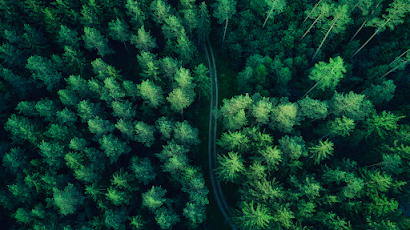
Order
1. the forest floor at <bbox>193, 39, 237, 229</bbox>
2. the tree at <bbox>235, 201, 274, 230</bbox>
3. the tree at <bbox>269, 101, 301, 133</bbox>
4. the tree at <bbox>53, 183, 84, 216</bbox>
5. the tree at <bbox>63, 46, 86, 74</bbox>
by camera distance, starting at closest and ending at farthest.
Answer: the tree at <bbox>53, 183, 84, 216</bbox>, the tree at <bbox>235, 201, 274, 230</bbox>, the tree at <bbox>269, 101, 301, 133</bbox>, the tree at <bbox>63, 46, 86, 74</bbox>, the forest floor at <bbox>193, 39, 237, 229</bbox>

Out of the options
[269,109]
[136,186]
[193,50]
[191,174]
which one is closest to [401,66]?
[269,109]

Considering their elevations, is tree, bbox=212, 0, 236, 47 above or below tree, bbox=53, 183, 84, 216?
above

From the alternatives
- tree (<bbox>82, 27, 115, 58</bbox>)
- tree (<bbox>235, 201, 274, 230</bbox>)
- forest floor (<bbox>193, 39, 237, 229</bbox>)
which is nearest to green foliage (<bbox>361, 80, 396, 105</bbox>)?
forest floor (<bbox>193, 39, 237, 229</bbox>)

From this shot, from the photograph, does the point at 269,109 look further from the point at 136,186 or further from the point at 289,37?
the point at 136,186

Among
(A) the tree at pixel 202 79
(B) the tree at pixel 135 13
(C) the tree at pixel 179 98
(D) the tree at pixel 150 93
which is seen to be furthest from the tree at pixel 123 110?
(B) the tree at pixel 135 13

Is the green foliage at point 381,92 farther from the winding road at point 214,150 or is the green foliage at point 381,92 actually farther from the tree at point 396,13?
the winding road at point 214,150

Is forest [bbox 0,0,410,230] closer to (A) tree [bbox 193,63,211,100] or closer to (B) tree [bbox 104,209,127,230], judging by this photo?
(B) tree [bbox 104,209,127,230]

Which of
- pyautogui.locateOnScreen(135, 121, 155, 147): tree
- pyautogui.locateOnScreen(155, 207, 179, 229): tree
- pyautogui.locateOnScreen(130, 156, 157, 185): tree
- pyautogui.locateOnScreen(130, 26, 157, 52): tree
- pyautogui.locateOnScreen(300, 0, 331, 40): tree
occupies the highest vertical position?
pyautogui.locateOnScreen(300, 0, 331, 40): tree
